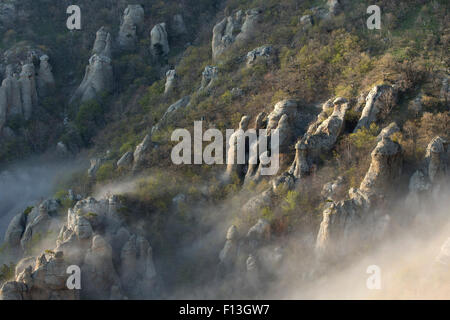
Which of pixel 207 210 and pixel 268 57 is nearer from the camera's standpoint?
pixel 207 210

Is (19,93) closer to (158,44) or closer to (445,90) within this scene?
(158,44)

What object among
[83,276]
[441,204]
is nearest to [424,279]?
[441,204]

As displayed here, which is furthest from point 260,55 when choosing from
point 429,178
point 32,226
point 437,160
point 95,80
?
point 32,226

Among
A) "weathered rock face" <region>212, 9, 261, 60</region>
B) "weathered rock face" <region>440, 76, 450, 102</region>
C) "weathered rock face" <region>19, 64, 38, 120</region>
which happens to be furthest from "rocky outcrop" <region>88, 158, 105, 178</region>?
"weathered rock face" <region>440, 76, 450, 102</region>

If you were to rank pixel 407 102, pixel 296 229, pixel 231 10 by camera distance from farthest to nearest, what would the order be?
pixel 231 10, pixel 407 102, pixel 296 229

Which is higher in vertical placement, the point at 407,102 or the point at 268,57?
the point at 268,57

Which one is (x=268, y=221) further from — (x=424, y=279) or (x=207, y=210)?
(x=424, y=279)
